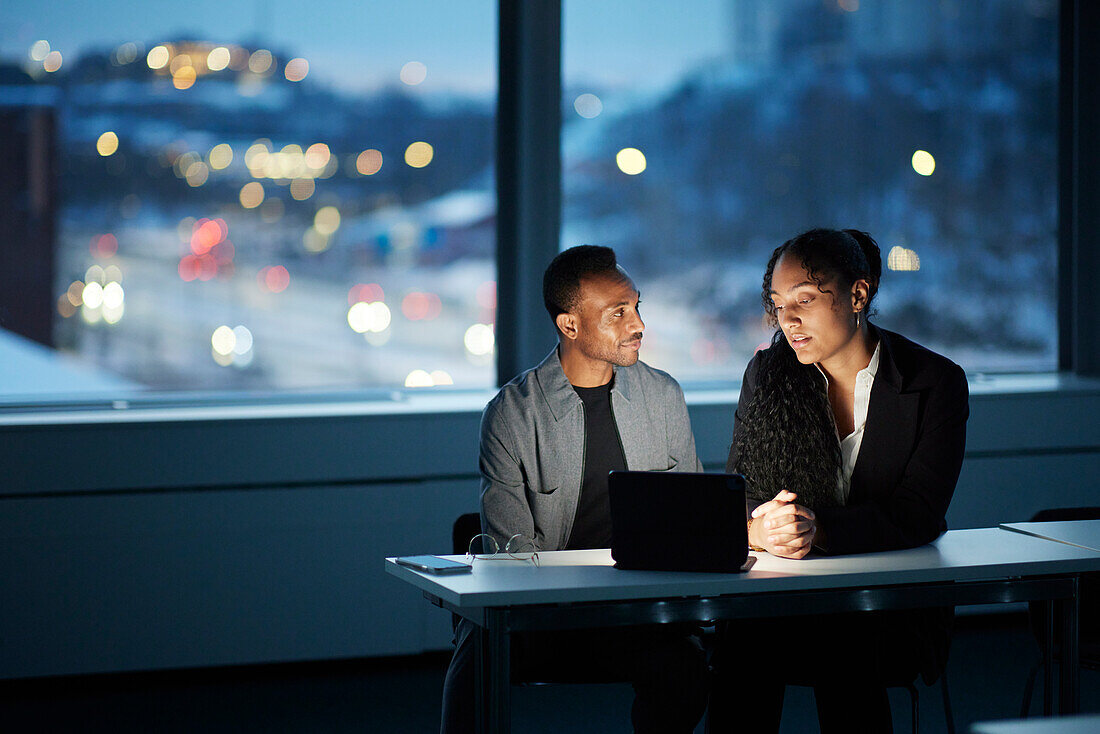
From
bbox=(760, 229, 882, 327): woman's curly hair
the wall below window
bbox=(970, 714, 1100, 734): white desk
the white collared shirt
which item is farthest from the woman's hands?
the wall below window

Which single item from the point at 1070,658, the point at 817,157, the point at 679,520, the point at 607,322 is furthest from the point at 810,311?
the point at 817,157

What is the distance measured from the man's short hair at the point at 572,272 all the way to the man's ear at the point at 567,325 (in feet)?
0.05

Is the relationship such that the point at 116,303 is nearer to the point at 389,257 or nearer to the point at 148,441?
the point at 148,441

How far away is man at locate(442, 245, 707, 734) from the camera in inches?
105

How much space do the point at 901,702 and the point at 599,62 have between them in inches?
104

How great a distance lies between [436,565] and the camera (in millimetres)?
2461

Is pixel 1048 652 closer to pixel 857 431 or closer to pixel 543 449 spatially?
pixel 857 431

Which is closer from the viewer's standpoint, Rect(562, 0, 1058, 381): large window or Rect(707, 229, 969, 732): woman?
Answer: Rect(707, 229, 969, 732): woman

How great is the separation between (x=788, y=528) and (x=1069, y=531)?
32.2 inches

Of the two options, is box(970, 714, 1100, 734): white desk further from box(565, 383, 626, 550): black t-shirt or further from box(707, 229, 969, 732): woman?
box(565, 383, 626, 550): black t-shirt

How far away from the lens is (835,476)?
2871 mm

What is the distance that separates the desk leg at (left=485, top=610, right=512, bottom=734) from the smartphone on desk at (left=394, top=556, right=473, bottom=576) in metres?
0.16

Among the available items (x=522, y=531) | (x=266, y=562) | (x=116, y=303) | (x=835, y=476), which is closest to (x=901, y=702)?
(x=835, y=476)

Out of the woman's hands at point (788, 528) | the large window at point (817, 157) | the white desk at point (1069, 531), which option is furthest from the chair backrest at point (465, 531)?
the large window at point (817, 157)
